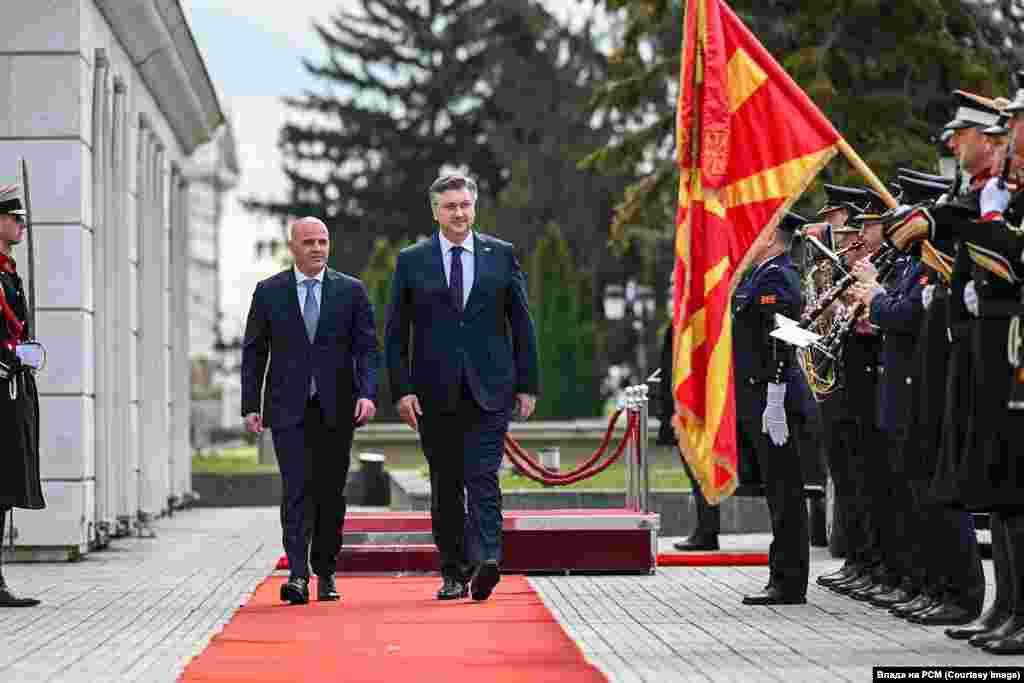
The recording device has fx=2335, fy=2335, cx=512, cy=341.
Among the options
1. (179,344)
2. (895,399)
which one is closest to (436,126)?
(179,344)

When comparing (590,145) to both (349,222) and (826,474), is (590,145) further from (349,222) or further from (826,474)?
(826,474)

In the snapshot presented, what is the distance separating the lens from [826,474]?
1825 cm

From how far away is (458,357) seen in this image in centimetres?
1277

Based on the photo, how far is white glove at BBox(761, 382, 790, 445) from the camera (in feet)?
40.9

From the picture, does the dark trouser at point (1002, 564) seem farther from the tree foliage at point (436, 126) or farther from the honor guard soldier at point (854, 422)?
the tree foliage at point (436, 126)

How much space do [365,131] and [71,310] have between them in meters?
58.3

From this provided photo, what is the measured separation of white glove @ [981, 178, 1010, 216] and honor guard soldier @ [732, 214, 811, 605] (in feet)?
9.84

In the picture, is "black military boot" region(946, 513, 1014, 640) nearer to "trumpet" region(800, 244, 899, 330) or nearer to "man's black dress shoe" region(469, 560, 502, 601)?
"trumpet" region(800, 244, 899, 330)

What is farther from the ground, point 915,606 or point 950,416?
point 950,416

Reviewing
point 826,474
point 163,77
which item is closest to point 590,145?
point 163,77

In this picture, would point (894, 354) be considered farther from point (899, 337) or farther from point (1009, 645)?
point (1009, 645)

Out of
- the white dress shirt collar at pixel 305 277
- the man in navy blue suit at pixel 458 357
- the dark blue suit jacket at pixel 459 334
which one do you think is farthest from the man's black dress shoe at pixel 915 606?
the white dress shirt collar at pixel 305 277

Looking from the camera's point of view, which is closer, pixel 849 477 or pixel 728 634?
pixel 728 634

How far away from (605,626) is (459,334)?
2.14 m
